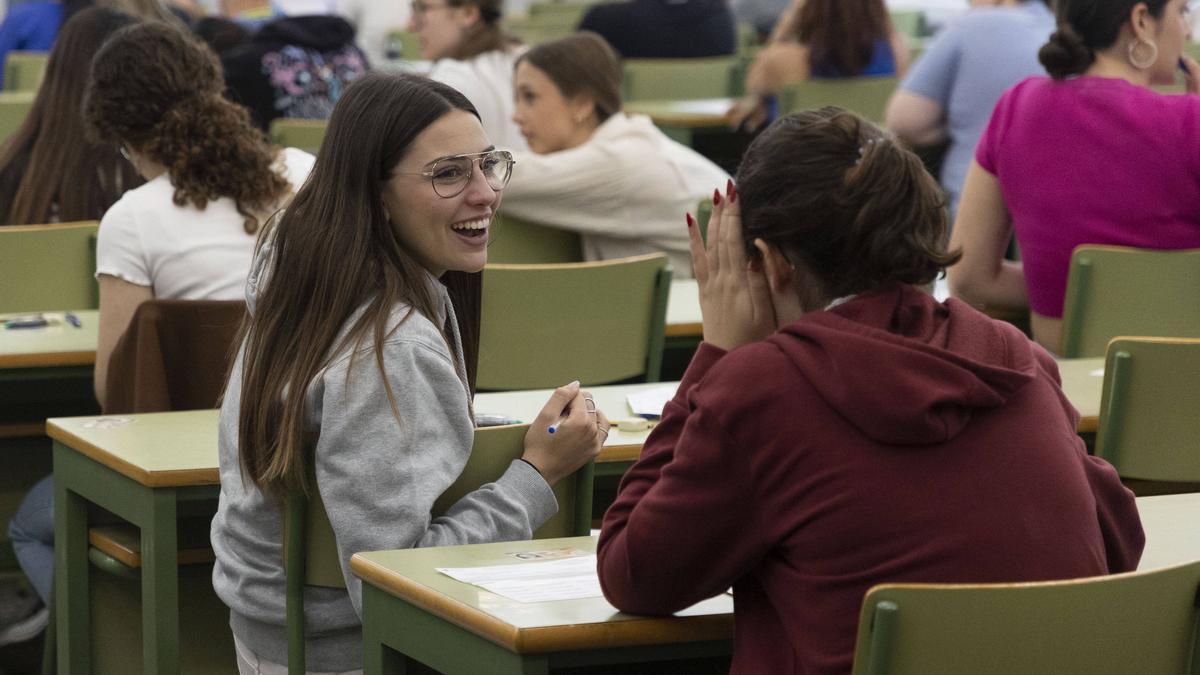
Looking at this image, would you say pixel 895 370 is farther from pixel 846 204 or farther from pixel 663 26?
pixel 663 26

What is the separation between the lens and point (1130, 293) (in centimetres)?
345

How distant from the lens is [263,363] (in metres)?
2.14

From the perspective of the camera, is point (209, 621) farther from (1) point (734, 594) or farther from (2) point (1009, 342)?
(2) point (1009, 342)

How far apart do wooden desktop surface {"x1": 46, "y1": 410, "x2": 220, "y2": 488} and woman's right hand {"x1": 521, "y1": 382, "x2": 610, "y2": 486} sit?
0.53 metres

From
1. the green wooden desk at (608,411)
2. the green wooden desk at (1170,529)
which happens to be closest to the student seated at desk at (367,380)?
the green wooden desk at (608,411)

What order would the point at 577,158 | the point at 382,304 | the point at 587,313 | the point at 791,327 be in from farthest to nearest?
the point at 577,158 → the point at 587,313 → the point at 382,304 → the point at 791,327

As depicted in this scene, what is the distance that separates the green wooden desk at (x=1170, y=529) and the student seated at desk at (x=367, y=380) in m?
0.66

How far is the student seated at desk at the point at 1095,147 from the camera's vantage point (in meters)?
3.52

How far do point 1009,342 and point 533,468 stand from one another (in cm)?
65

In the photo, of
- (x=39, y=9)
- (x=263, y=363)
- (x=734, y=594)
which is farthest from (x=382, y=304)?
(x=39, y=9)

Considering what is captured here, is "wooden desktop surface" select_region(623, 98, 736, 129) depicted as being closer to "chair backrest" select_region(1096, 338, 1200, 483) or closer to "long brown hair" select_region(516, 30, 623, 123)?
"long brown hair" select_region(516, 30, 623, 123)

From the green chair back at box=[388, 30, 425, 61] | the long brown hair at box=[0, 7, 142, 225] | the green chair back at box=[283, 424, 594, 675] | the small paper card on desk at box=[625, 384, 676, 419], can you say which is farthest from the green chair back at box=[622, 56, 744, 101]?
the green chair back at box=[283, 424, 594, 675]

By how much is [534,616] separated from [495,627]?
0.15 feet

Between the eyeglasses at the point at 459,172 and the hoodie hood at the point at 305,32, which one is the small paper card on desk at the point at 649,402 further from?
the hoodie hood at the point at 305,32
